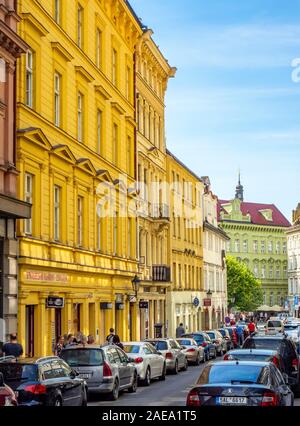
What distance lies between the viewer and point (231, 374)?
49.2 feet

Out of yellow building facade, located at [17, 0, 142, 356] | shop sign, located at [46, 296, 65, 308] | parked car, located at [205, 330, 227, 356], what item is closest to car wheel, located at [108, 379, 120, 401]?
yellow building facade, located at [17, 0, 142, 356]

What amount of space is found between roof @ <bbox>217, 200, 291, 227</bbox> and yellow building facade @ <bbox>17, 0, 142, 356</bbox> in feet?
345

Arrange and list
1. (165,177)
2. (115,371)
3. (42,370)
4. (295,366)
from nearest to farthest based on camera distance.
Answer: (42,370), (115,371), (295,366), (165,177)

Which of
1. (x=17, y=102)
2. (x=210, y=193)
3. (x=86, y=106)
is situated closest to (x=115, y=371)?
(x=17, y=102)

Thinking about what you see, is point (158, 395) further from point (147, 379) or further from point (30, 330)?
point (30, 330)

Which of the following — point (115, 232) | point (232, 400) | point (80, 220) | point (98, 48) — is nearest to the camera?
point (232, 400)

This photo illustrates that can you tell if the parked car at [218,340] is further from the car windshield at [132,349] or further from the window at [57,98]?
the car windshield at [132,349]

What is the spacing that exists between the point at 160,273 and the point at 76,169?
20194mm

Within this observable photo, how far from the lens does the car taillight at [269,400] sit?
1418 cm

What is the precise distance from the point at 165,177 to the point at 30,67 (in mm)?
29232

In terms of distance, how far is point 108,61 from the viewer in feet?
138

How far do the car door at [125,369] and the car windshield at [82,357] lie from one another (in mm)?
1342

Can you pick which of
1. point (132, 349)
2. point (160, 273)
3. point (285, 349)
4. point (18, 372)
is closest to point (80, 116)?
point (132, 349)
